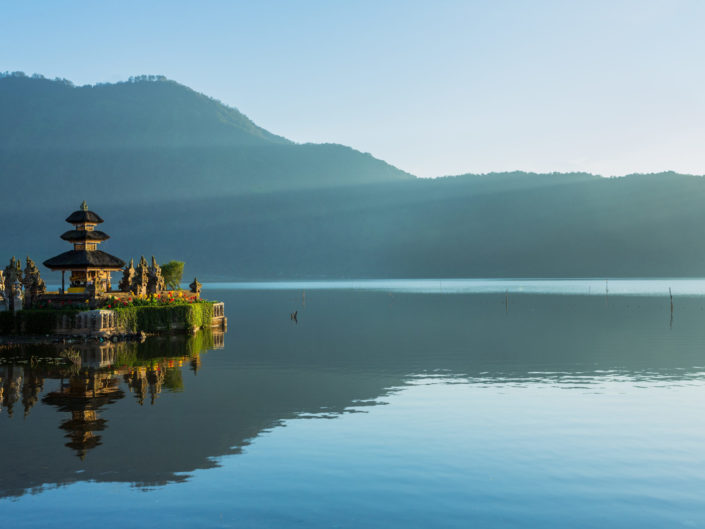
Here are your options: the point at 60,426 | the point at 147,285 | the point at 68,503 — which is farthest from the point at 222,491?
the point at 147,285

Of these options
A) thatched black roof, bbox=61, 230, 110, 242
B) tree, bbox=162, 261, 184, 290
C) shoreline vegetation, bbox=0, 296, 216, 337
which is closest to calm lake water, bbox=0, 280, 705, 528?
shoreline vegetation, bbox=0, 296, 216, 337

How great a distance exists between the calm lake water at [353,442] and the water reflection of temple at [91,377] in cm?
16

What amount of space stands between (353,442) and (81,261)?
172 ft

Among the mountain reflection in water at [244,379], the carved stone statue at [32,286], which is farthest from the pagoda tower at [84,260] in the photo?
the mountain reflection in water at [244,379]

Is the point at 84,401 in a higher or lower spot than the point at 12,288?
lower

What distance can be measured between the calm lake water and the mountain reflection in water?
0.13 metres

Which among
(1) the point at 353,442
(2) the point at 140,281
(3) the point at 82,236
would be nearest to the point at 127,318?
(2) the point at 140,281

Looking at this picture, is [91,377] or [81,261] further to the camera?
[81,261]

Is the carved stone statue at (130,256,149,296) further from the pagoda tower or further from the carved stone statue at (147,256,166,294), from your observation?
the pagoda tower

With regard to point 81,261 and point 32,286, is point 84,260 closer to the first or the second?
point 81,261

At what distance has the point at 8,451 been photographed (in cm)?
1886

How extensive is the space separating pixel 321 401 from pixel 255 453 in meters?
8.65

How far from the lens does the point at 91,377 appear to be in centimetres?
3284

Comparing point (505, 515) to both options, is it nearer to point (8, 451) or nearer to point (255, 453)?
point (255, 453)
